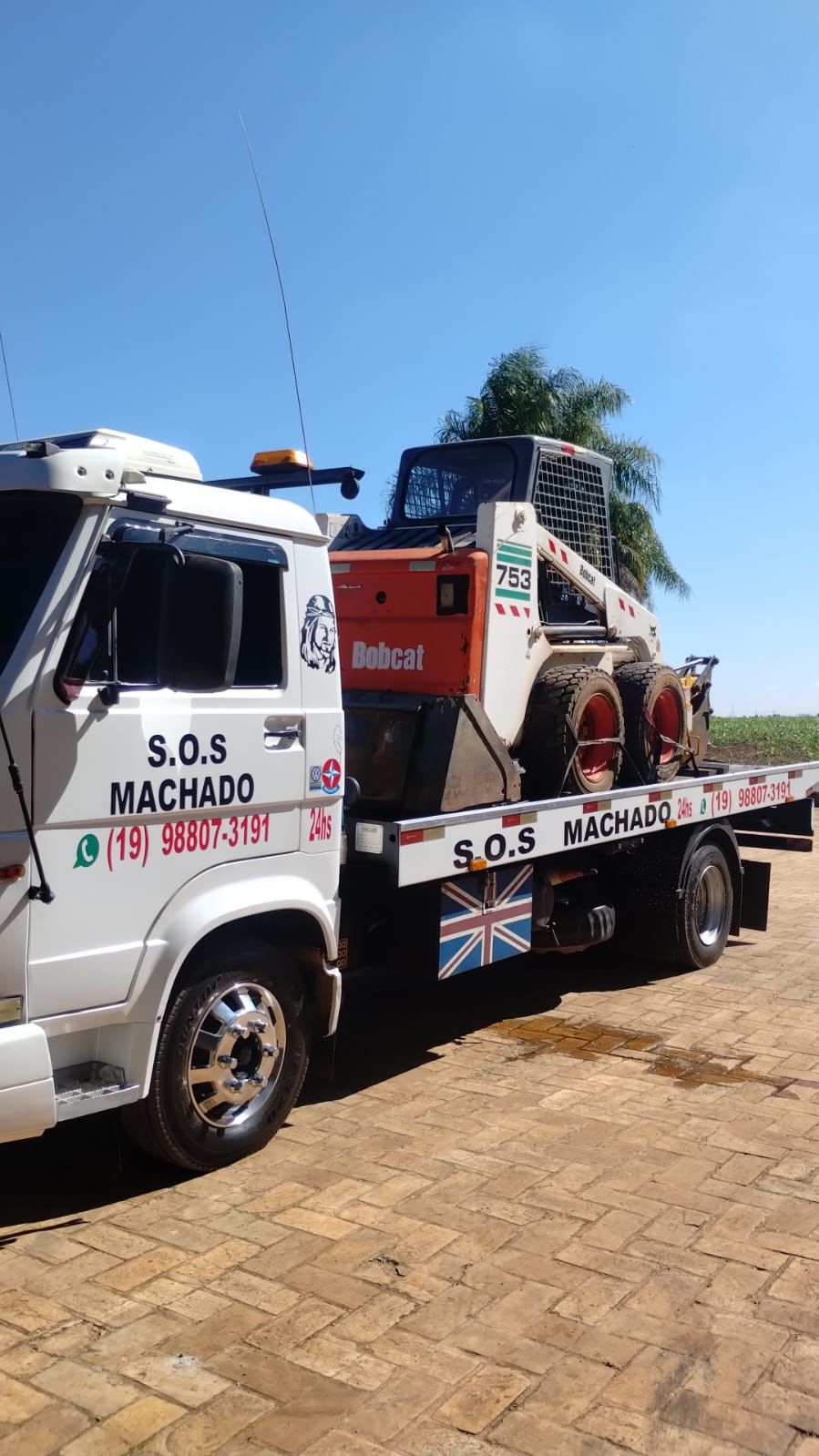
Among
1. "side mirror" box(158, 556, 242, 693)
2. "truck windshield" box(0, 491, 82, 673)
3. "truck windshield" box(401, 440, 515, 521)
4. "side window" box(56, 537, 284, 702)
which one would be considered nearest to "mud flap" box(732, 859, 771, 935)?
"truck windshield" box(401, 440, 515, 521)

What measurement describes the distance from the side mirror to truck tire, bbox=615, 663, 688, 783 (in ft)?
11.7

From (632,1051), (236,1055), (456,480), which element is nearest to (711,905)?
(632,1051)

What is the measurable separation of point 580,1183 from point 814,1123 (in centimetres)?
130

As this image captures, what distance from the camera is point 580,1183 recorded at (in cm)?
466

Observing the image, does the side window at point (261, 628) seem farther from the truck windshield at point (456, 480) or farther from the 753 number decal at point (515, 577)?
the truck windshield at point (456, 480)

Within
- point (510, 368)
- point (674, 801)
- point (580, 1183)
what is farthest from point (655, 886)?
point (510, 368)

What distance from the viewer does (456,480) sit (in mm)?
7574

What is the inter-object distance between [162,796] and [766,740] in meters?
32.5

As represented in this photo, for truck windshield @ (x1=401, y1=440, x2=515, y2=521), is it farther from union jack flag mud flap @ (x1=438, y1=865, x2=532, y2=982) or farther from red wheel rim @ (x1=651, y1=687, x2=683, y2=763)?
union jack flag mud flap @ (x1=438, y1=865, x2=532, y2=982)

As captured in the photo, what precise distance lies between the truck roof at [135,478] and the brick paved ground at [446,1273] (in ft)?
7.56

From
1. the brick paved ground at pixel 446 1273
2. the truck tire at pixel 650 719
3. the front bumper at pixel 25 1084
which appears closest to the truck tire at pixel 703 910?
the truck tire at pixel 650 719

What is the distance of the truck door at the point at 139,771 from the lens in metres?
3.95

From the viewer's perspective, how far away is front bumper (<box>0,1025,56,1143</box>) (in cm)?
371

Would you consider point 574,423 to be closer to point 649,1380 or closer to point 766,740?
point 766,740
